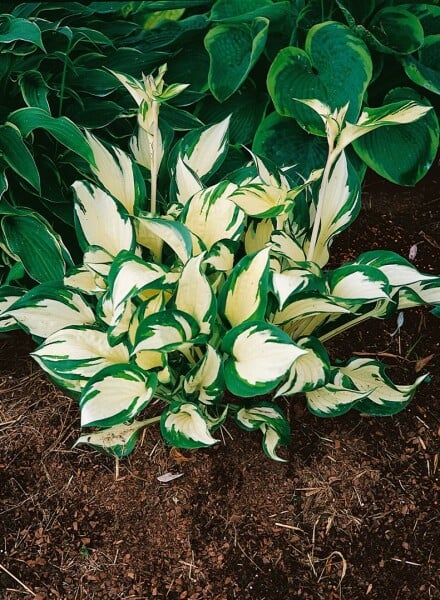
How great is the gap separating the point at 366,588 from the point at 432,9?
1570mm

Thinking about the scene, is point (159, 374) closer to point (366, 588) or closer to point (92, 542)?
point (92, 542)

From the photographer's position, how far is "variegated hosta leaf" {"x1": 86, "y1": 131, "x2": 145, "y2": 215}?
1401 millimetres

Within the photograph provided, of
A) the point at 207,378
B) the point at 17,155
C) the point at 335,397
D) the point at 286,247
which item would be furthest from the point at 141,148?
the point at 335,397

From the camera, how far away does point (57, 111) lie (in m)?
1.72

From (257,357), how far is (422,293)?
403 mm

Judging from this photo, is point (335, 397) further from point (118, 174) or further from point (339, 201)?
point (118, 174)

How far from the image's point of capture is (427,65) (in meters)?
1.91

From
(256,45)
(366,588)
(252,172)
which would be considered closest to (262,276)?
(252,172)

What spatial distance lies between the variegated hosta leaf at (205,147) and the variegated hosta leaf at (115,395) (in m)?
0.51

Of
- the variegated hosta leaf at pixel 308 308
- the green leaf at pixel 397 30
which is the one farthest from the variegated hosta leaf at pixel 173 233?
the green leaf at pixel 397 30

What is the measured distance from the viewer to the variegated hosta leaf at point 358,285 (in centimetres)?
115

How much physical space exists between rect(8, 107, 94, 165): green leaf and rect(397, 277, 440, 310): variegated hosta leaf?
0.69 metres

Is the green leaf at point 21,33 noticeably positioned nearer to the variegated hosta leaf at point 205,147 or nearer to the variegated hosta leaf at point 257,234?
the variegated hosta leaf at point 205,147

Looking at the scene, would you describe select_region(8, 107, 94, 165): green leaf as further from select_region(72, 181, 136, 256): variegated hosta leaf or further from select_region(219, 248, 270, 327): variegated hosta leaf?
select_region(219, 248, 270, 327): variegated hosta leaf
